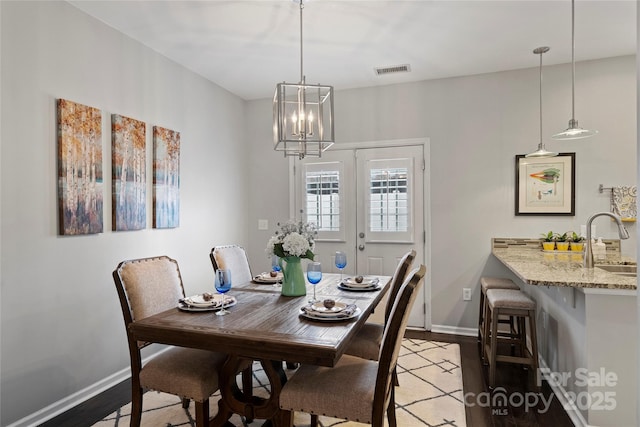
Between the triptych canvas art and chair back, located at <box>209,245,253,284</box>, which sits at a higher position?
the triptych canvas art

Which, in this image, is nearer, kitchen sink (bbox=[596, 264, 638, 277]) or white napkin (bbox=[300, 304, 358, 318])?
white napkin (bbox=[300, 304, 358, 318])

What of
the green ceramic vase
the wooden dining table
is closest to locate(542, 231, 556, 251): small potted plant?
the wooden dining table

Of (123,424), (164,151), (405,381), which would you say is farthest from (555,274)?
(164,151)

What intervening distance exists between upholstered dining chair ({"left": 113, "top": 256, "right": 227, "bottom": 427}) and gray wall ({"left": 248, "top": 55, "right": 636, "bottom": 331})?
109 inches

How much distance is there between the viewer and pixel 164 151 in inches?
131

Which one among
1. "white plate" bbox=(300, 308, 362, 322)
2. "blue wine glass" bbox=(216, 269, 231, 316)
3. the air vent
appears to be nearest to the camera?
"white plate" bbox=(300, 308, 362, 322)

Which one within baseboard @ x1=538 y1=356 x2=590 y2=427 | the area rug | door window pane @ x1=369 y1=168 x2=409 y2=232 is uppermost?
door window pane @ x1=369 y1=168 x2=409 y2=232

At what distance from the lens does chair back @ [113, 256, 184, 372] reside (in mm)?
1956

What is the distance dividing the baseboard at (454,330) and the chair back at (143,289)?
279 cm

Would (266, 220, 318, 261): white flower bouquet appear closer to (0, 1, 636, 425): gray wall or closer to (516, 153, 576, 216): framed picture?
(0, 1, 636, 425): gray wall

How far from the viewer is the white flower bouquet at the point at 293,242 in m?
2.12

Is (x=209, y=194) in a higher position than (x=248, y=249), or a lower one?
higher

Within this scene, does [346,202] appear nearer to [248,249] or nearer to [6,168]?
[248,249]

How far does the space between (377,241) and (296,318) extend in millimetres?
2440
